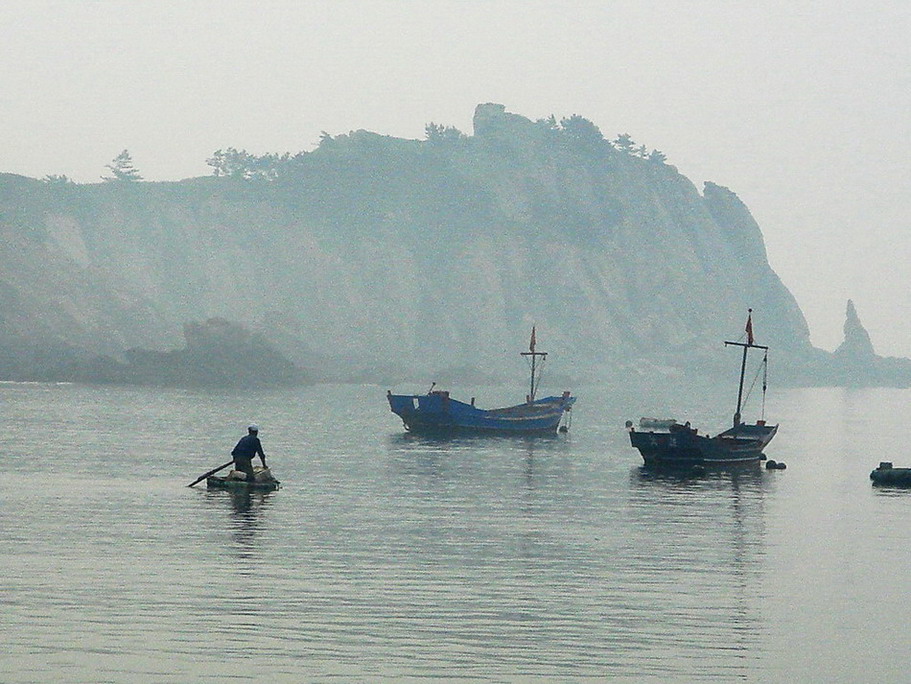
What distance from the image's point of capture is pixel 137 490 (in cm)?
5559

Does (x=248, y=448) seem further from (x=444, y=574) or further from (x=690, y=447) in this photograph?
(x=690, y=447)

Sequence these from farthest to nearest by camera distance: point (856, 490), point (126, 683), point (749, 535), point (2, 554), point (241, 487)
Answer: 1. point (856, 490)
2. point (241, 487)
3. point (749, 535)
4. point (2, 554)
5. point (126, 683)

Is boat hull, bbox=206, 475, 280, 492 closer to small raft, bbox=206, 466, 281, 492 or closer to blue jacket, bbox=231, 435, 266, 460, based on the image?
small raft, bbox=206, 466, 281, 492

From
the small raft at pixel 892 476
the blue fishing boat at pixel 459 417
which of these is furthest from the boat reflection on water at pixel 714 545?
the blue fishing boat at pixel 459 417

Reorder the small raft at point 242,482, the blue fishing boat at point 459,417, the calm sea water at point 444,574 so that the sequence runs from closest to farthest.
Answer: the calm sea water at point 444,574, the small raft at point 242,482, the blue fishing boat at point 459,417

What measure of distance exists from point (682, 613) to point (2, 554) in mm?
17506

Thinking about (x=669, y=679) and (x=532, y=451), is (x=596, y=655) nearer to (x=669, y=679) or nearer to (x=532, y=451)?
(x=669, y=679)

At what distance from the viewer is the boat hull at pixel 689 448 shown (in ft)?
233

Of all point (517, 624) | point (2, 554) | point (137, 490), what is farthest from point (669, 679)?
point (137, 490)

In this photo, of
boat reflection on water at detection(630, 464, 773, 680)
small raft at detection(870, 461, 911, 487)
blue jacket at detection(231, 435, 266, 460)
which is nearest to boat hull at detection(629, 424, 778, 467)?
boat reflection on water at detection(630, 464, 773, 680)

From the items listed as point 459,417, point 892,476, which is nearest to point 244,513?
point 892,476

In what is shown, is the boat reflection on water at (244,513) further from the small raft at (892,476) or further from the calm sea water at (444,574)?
the small raft at (892,476)

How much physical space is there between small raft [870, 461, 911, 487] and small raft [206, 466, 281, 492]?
110 feet

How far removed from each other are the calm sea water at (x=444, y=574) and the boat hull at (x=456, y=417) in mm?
24239
